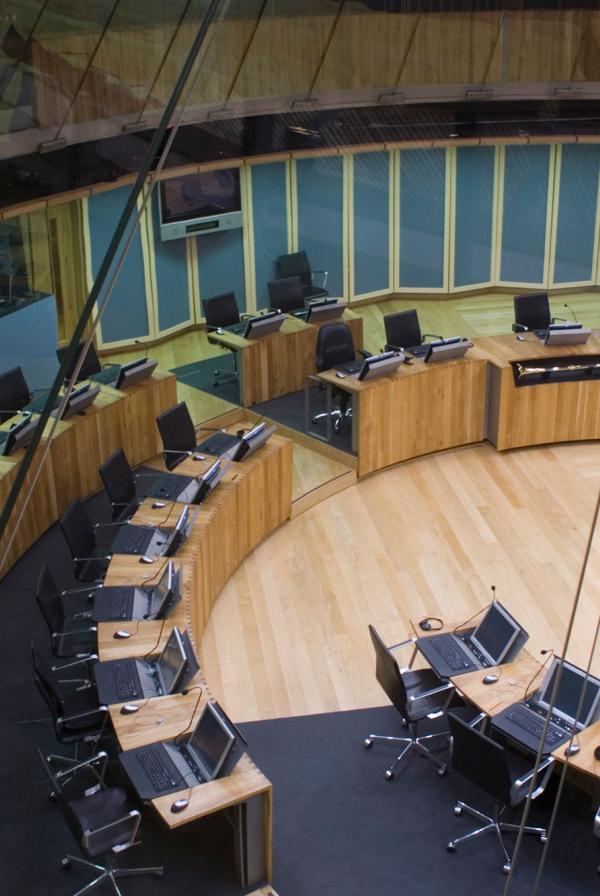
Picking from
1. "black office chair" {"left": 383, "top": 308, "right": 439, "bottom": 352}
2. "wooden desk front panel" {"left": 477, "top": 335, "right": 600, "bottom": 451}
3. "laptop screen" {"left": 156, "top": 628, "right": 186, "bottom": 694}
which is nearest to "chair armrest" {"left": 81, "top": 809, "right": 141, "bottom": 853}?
"laptop screen" {"left": 156, "top": 628, "right": 186, "bottom": 694}

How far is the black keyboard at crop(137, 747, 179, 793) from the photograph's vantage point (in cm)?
491

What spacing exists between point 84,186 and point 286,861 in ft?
12.8

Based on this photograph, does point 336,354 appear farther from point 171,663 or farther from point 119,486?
point 171,663

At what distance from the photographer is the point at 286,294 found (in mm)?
10734

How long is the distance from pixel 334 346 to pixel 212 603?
10.1ft

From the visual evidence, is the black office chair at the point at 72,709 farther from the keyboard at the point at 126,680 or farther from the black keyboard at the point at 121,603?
the black keyboard at the point at 121,603

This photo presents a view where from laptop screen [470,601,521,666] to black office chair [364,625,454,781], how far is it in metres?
0.32

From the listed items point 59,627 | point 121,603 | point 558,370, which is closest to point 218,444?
point 121,603

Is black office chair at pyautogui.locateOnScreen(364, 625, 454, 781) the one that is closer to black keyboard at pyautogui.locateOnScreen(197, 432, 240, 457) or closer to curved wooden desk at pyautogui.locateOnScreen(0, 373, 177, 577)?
black keyboard at pyautogui.locateOnScreen(197, 432, 240, 457)

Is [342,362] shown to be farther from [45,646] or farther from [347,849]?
[347,849]

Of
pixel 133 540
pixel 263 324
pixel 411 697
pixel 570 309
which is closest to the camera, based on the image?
pixel 411 697

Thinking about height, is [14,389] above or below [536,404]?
above

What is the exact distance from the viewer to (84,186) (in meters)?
2.57

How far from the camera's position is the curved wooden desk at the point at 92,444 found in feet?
25.6
